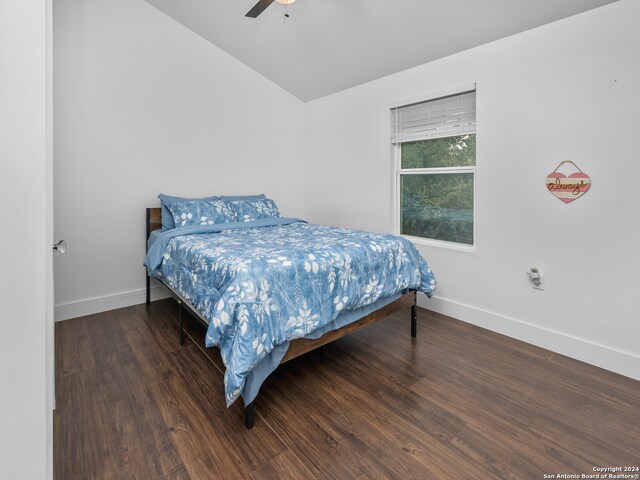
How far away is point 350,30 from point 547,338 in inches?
115

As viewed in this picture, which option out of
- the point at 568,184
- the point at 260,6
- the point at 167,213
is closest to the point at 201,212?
the point at 167,213

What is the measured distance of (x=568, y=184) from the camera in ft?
7.49

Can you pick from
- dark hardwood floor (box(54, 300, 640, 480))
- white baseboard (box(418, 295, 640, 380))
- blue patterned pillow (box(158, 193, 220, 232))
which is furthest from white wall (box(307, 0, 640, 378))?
blue patterned pillow (box(158, 193, 220, 232))

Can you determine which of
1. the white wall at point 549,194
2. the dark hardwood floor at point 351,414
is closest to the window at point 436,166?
the white wall at point 549,194

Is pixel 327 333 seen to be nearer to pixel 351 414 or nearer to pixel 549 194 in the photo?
pixel 351 414

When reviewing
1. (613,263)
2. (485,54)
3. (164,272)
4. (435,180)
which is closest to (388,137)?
(435,180)

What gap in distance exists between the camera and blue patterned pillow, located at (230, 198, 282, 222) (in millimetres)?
3496

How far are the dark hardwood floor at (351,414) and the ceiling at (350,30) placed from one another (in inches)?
91.6

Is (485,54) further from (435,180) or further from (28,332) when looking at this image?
(28,332)

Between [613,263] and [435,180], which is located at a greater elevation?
[435,180]

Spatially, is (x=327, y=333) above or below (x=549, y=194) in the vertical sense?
below

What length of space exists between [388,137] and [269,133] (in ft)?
5.01

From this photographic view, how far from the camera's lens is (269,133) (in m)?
4.17

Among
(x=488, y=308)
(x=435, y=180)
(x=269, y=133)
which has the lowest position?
(x=488, y=308)
